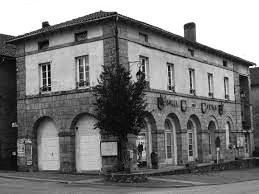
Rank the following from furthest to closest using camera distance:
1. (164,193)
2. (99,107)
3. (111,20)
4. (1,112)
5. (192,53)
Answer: (192,53)
(1,112)
(111,20)
(99,107)
(164,193)

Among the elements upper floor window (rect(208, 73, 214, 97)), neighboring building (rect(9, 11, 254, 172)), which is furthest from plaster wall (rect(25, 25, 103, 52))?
upper floor window (rect(208, 73, 214, 97))

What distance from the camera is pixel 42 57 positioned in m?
29.3

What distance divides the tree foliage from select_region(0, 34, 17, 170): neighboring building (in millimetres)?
9851

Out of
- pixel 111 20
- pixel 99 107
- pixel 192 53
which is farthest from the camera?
pixel 192 53

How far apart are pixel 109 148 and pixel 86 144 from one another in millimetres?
2219

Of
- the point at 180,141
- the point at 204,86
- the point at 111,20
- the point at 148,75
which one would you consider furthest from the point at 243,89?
the point at 111,20

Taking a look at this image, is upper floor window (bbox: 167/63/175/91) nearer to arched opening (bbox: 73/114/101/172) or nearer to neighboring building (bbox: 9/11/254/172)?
neighboring building (bbox: 9/11/254/172)

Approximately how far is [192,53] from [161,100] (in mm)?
6271

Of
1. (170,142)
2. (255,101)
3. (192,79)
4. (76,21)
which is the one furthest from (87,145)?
(255,101)

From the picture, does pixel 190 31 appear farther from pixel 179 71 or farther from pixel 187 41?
pixel 179 71

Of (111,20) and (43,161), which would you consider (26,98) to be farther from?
(111,20)

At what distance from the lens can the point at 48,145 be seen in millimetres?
29172

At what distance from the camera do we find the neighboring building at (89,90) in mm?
27156

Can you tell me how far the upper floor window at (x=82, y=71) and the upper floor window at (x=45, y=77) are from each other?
226 cm
